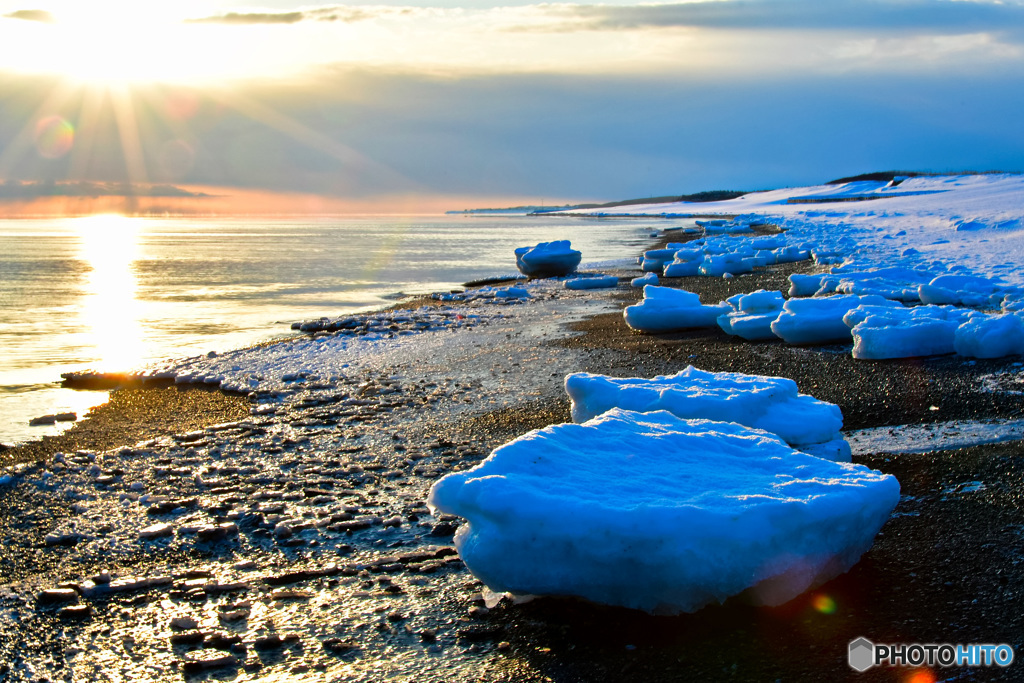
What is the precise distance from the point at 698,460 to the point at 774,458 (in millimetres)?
424

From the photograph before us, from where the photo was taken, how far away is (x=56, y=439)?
709cm

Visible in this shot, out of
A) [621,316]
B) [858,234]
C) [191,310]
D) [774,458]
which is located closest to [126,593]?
[774,458]

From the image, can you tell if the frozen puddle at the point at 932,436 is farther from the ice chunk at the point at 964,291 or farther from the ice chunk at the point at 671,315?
the ice chunk at the point at 964,291

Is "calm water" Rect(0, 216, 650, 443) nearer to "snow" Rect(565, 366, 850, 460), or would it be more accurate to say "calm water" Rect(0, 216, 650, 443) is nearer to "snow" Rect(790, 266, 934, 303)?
"snow" Rect(565, 366, 850, 460)

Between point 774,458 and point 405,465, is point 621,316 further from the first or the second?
point 774,458

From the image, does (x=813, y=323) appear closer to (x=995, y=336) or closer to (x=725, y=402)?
(x=995, y=336)

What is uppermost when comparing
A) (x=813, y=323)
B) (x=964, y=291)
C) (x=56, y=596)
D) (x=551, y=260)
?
(x=551, y=260)

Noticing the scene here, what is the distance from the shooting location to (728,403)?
5590mm

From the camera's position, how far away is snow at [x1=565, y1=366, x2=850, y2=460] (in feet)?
18.1

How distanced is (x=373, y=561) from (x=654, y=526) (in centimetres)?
181

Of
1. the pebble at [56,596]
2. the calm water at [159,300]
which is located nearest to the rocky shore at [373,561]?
the pebble at [56,596]

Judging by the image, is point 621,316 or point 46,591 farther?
point 621,316

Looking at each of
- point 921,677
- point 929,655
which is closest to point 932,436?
point 929,655

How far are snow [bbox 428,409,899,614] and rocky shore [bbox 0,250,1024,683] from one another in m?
0.18
